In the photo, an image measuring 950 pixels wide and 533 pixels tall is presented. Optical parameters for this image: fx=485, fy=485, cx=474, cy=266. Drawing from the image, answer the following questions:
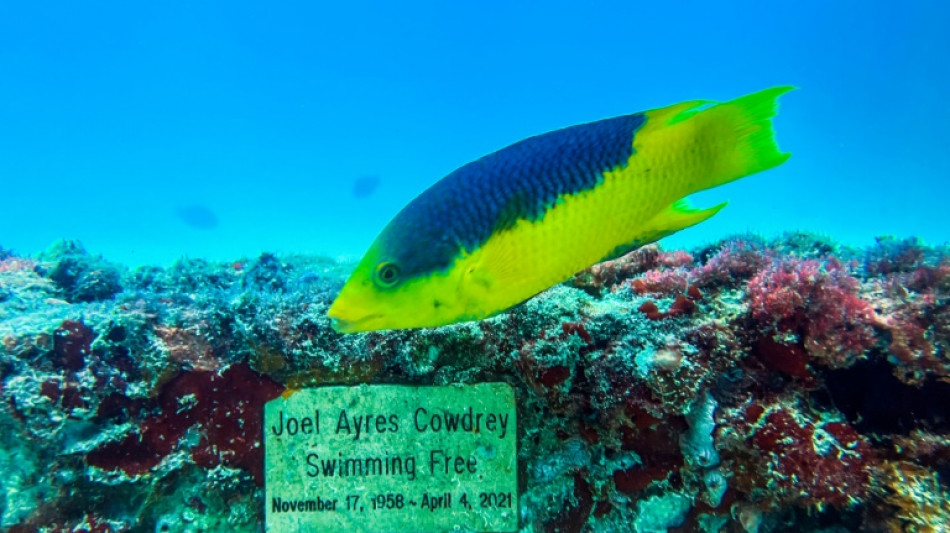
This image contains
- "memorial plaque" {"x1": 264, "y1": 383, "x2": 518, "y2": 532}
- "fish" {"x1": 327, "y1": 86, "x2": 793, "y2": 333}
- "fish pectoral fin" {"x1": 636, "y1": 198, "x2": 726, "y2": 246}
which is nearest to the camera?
"fish" {"x1": 327, "y1": 86, "x2": 793, "y2": 333}

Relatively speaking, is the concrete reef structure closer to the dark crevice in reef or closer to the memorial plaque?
the dark crevice in reef

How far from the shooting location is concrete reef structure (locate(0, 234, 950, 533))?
2430 millimetres

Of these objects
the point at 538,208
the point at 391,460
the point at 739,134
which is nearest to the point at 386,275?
the point at 538,208

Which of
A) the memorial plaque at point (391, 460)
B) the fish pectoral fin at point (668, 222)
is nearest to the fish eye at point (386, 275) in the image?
the fish pectoral fin at point (668, 222)

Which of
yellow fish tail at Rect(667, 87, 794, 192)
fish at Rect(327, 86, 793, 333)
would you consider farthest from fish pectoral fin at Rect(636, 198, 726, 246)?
yellow fish tail at Rect(667, 87, 794, 192)

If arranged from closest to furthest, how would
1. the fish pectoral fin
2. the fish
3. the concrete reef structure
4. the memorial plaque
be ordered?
the fish → the fish pectoral fin → the concrete reef structure → the memorial plaque

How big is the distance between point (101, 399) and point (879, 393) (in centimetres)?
436

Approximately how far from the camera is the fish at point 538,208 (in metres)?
1.52

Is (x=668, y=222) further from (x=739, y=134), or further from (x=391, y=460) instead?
(x=391, y=460)

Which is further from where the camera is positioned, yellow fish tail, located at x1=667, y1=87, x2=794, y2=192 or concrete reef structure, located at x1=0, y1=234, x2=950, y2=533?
concrete reef structure, located at x1=0, y1=234, x2=950, y2=533

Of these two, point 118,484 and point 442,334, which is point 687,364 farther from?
point 118,484

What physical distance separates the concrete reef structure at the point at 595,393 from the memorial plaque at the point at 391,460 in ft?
0.37

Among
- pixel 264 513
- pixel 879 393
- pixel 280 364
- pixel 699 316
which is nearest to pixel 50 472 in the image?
pixel 264 513

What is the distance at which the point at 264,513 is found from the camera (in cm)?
308
